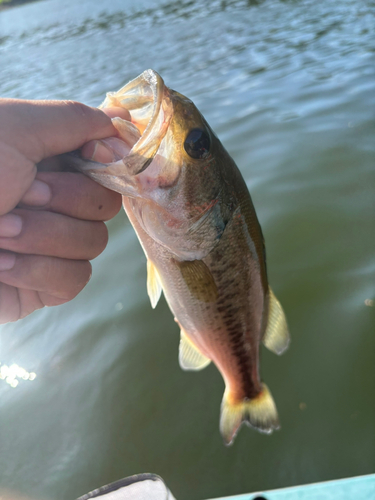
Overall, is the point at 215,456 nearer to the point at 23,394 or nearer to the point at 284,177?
the point at 23,394

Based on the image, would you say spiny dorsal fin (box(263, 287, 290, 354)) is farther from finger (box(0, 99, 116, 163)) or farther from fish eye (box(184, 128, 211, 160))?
finger (box(0, 99, 116, 163))

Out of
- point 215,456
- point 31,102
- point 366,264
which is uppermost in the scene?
point 31,102

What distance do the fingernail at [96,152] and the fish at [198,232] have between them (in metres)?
0.03

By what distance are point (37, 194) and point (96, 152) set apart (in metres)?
0.27

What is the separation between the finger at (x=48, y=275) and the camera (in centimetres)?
153

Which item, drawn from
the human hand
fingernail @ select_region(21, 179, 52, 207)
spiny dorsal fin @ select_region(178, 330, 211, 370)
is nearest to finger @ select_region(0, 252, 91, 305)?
the human hand

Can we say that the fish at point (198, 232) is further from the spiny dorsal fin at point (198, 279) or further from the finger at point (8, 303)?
the finger at point (8, 303)

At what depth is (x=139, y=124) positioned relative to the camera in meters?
1.61

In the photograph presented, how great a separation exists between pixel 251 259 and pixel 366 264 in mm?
1978

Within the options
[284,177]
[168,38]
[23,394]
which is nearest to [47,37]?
[168,38]

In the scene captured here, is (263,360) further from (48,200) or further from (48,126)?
(48,126)

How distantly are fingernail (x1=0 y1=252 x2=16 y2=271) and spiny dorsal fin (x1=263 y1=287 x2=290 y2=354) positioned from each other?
4.55ft

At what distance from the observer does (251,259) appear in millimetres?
1911

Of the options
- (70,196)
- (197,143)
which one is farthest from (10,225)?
(197,143)
